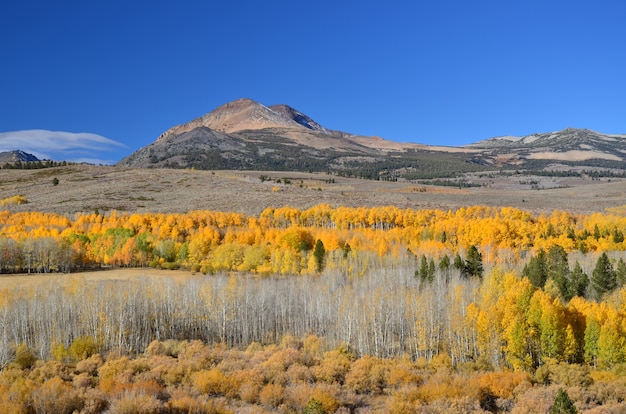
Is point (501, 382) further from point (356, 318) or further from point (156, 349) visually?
point (156, 349)

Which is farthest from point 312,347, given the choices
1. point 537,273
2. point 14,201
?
point 14,201

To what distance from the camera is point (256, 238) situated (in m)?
98.2

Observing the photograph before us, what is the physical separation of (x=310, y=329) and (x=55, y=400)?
3179 cm

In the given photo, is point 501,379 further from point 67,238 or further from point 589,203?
point 589,203

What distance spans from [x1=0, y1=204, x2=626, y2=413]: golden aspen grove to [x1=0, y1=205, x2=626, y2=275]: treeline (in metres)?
0.45

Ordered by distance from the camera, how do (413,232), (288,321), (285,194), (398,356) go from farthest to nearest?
(285,194)
(413,232)
(288,321)
(398,356)

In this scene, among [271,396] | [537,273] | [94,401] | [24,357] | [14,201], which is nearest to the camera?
[94,401]

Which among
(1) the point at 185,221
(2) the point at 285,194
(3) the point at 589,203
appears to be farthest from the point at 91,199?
(3) the point at 589,203

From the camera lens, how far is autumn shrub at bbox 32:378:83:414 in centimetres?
3181

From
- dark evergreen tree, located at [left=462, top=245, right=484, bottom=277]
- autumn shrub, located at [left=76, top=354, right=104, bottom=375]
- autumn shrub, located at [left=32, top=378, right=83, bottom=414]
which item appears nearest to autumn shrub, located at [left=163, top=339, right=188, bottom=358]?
autumn shrub, located at [left=76, top=354, right=104, bottom=375]

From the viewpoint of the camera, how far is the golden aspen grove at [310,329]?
37.4 metres

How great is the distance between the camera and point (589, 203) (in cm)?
14325

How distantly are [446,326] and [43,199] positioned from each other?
124 m

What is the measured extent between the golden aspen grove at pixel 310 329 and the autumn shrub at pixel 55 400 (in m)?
0.12
